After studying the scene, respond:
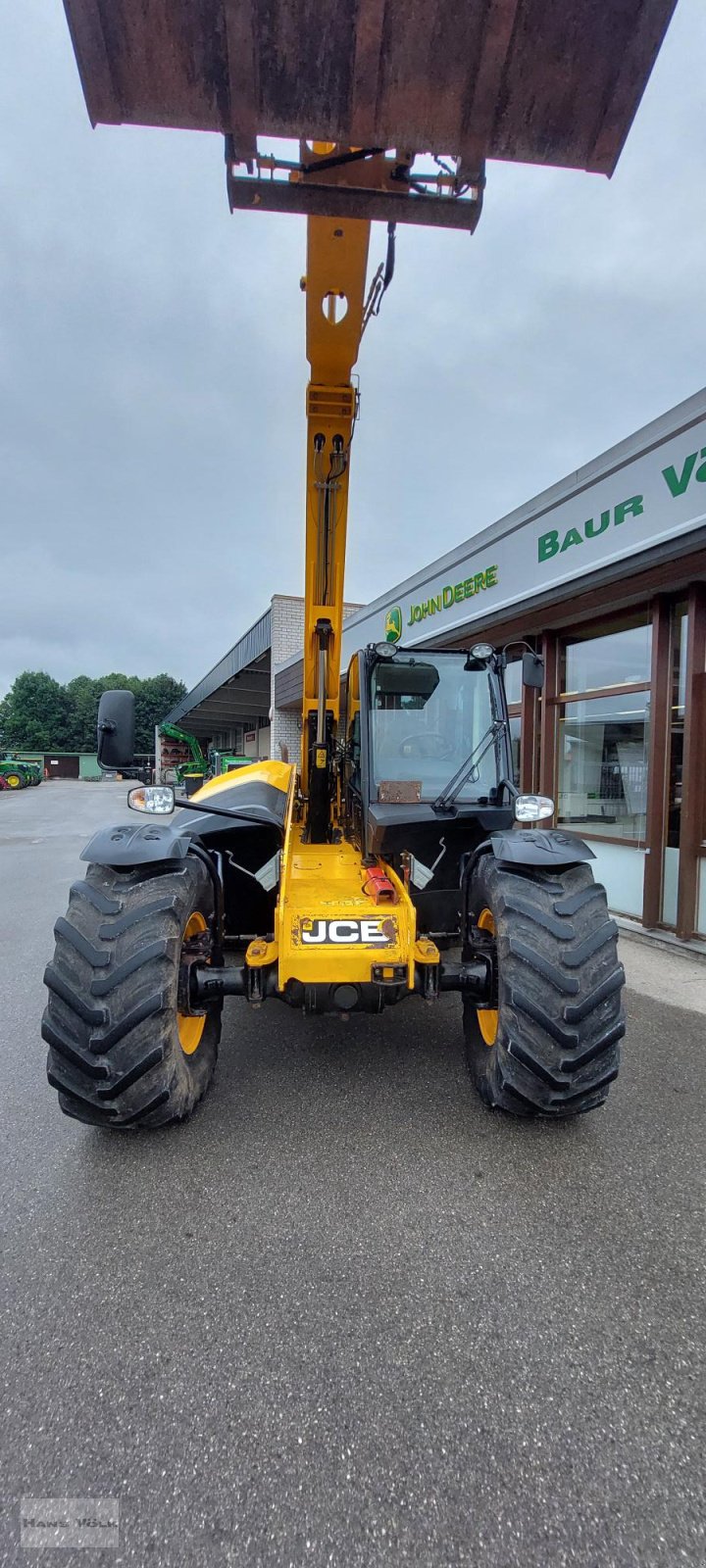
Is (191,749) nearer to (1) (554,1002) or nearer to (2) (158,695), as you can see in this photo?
(1) (554,1002)

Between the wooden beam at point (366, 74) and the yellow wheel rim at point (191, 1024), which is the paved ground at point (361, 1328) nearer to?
the yellow wheel rim at point (191, 1024)

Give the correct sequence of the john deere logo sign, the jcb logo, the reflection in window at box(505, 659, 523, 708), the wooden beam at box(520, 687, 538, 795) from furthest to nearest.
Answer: the john deere logo sign
the reflection in window at box(505, 659, 523, 708)
the wooden beam at box(520, 687, 538, 795)
the jcb logo

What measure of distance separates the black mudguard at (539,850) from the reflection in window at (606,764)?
13.7 feet

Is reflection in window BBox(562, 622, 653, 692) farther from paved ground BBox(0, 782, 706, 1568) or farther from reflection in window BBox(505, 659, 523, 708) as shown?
paved ground BBox(0, 782, 706, 1568)

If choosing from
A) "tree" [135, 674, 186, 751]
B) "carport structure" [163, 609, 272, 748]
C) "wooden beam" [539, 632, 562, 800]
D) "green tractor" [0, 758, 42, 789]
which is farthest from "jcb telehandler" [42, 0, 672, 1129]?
"tree" [135, 674, 186, 751]

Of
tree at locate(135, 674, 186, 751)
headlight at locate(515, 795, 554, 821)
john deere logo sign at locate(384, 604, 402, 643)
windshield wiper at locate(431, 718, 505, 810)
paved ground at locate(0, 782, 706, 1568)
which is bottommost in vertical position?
paved ground at locate(0, 782, 706, 1568)

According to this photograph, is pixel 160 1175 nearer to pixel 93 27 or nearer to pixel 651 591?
pixel 93 27

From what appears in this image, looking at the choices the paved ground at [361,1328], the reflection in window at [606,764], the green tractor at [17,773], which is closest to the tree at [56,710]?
the green tractor at [17,773]

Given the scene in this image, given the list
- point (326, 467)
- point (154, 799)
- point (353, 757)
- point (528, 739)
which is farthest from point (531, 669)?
point (528, 739)

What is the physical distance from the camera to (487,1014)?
3.23m

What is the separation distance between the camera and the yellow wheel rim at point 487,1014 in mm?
3121

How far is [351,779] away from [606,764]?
424 centimetres

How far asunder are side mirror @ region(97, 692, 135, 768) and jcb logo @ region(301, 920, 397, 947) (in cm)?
106

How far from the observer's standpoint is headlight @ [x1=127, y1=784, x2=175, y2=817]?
319 cm
